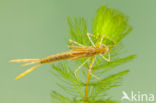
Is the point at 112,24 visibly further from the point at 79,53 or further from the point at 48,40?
the point at 48,40

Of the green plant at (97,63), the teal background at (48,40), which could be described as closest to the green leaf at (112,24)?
the green plant at (97,63)

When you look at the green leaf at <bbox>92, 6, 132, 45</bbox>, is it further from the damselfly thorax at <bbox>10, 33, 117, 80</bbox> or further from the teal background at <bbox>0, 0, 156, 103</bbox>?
the teal background at <bbox>0, 0, 156, 103</bbox>

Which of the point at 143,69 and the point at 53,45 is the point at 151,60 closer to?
the point at 143,69

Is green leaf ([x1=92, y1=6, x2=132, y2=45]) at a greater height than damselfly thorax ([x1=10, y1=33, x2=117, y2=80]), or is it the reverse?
green leaf ([x1=92, y1=6, x2=132, y2=45])

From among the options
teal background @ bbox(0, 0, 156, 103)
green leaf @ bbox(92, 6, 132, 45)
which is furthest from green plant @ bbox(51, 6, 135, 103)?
teal background @ bbox(0, 0, 156, 103)

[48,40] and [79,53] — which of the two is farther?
[48,40]

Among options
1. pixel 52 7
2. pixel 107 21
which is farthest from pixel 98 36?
pixel 52 7

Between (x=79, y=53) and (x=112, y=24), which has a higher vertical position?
(x=112, y=24)

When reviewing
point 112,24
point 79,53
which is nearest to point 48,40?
point 79,53

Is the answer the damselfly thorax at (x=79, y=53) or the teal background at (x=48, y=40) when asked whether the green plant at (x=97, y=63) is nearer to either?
the damselfly thorax at (x=79, y=53)
